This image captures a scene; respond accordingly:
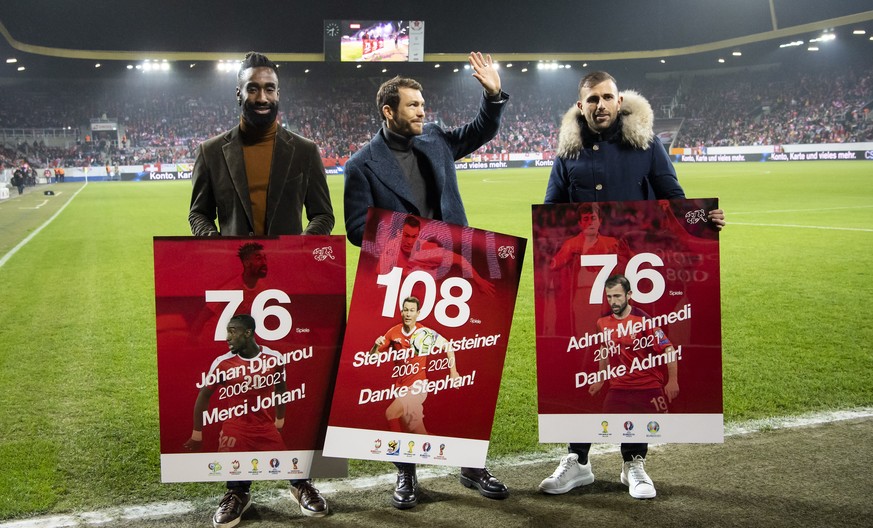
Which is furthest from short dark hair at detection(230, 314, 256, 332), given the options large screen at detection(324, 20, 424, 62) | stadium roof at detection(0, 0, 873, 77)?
large screen at detection(324, 20, 424, 62)

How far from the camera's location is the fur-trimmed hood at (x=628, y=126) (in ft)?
13.0

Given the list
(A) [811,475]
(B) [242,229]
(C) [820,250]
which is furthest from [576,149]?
(C) [820,250]

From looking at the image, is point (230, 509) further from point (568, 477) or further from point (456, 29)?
point (456, 29)

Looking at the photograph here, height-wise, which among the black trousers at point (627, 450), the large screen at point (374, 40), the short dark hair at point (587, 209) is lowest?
the black trousers at point (627, 450)

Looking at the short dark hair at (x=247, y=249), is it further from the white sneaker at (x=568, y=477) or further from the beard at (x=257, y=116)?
the white sneaker at (x=568, y=477)

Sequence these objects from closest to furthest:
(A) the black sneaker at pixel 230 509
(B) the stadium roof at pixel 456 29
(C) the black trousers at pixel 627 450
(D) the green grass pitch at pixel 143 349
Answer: (A) the black sneaker at pixel 230 509 → (C) the black trousers at pixel 627 450 → (D) the green grass pitch at pixel 143 349 → (B) the stadium roof at pixel 456 29

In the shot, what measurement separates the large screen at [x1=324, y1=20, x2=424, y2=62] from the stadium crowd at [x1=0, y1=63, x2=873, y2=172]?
6.62m

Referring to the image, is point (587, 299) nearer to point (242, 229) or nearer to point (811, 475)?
point (811, 475)

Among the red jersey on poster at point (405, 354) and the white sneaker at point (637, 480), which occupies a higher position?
the red jersey on poster at point (405, 354)

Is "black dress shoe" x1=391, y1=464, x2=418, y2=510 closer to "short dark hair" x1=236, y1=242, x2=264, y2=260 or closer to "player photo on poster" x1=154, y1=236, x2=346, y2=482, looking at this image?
"player photo on poster" x1=154, y1=236, x2=346, y2=482

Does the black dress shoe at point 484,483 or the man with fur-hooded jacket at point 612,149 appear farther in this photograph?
the man with fur-hooded jacket at point 612,149

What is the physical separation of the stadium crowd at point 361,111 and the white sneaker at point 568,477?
156 feet

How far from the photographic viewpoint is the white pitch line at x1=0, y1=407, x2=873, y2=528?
142 inches

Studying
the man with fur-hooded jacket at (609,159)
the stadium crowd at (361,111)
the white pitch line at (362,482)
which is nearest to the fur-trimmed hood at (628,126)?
the man with fur-hooded jacket at (609,159)
